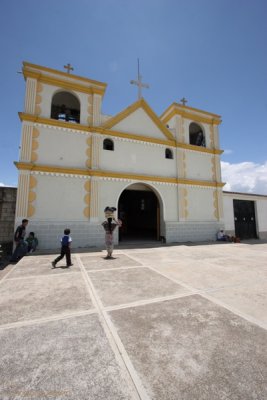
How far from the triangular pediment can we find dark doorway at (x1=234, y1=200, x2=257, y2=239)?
27.0 feet

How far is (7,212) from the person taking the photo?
9266mm

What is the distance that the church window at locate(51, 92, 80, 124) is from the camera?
1227cm

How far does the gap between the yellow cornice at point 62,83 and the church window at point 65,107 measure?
984 millimetres

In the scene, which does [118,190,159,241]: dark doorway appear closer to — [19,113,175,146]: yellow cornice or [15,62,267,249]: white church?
[15,62,267,249]: white church

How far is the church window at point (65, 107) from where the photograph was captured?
12273 millimetres

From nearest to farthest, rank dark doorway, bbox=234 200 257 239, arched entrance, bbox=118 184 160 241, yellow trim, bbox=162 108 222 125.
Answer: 1. yellow trim, bbox=162 108 222 125
2. dark doorway, bbox=234 200 257 239
3. arched entrance, bbox=118 184 160 241

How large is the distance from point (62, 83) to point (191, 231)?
1244 cm

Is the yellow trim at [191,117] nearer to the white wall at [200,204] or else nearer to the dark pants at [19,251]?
the white wall at [200,204]

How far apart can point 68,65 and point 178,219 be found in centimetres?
1203

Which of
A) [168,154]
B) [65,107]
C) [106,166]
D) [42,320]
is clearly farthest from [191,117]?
[42,320]

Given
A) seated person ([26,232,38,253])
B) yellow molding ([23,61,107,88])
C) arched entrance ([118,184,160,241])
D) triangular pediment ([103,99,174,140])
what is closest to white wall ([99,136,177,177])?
triangular pediment ([103,99,174,140])

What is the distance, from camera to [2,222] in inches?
360

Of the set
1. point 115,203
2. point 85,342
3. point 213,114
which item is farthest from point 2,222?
point 213,114

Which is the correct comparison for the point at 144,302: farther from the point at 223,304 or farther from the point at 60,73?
the point at 60,73
